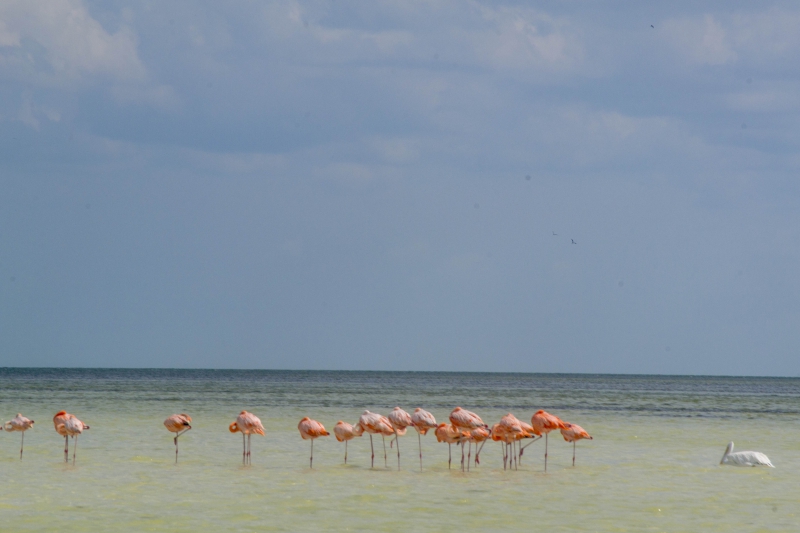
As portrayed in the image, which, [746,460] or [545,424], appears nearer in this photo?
[545,424]

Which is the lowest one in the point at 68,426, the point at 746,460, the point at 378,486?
the point at 378,486

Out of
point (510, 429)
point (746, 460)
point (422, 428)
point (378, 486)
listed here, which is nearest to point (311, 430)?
point (422, 428)

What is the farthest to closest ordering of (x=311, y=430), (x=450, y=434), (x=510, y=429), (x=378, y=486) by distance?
(x=450, y=434)
(x=311, y=430)
(x=510, y=429)
(x=378, y=486)

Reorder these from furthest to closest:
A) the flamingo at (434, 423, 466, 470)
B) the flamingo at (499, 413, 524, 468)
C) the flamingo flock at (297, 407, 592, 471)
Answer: the flamingo at (434, 423, 466, 470), the flamingo flock at (297, 407, 592, 471), the flamingo at (499, 413, 524, 468)

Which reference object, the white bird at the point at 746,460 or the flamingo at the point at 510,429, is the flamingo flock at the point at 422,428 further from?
the white bird at the point at 746,460

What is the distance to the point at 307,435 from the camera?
1539 cm

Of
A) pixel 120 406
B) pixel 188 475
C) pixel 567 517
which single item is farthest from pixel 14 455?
pixel 120 406

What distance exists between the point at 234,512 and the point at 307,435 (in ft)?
14.6

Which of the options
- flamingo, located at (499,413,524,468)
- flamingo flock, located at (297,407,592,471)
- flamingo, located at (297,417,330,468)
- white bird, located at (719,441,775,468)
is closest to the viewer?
flamingo, located at (499,413,524,468)

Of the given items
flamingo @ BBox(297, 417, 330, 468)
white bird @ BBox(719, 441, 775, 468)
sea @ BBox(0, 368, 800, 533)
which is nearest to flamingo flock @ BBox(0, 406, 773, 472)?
flamingo @ BBox(297, 417, 330, 468)

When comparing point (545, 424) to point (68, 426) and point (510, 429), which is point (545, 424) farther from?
point (68, 426)

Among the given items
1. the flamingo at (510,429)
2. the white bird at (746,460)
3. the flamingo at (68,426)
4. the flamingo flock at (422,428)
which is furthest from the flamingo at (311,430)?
the white bird at (746,460)

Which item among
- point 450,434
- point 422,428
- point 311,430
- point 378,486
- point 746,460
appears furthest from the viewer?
point 746,460

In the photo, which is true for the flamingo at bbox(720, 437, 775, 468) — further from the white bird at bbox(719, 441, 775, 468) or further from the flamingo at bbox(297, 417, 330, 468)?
the flamingo at bbox(297, 417, 330, 468)
